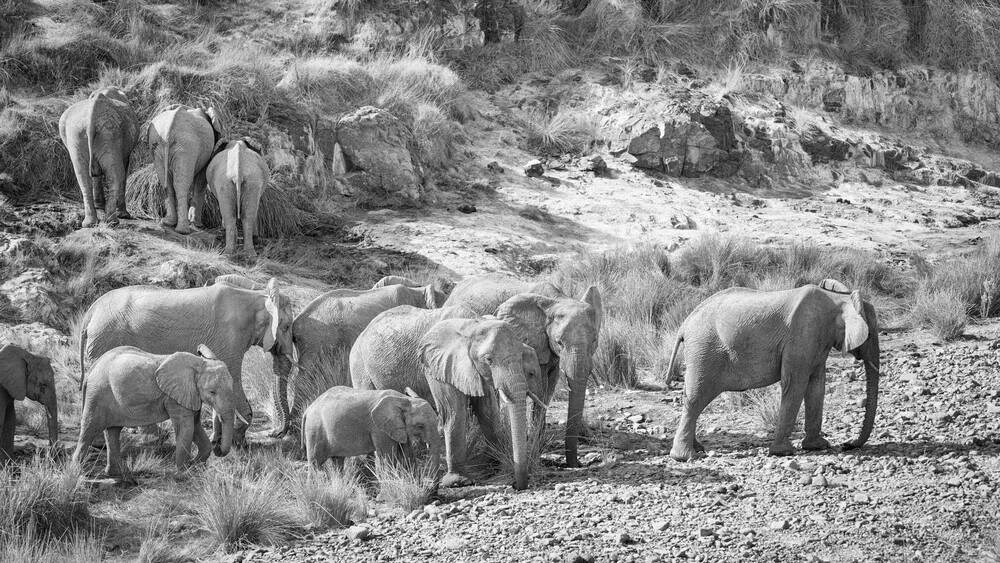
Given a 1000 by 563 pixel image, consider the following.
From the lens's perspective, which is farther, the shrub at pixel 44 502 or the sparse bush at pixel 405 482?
the sparse bush at pixel 405 482

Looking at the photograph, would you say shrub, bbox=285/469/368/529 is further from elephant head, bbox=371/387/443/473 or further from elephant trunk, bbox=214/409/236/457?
elephant trunk, bbox=214/409/236/457

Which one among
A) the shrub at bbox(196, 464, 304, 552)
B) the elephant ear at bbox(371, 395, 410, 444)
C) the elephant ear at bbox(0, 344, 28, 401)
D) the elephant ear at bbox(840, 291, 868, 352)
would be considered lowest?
the shrub at bbox(196, 464, 304, 552)

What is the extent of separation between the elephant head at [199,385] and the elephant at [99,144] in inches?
253

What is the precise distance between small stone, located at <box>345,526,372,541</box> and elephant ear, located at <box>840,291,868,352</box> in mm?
3881

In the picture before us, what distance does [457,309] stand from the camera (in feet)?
33.7

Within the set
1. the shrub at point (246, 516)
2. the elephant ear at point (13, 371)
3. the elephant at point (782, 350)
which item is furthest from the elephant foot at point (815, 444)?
the elephant ear at point (13, 371)

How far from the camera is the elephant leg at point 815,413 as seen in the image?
9.64m

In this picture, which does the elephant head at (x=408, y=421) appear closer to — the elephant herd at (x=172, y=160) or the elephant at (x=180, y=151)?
the elephant herd at (x=172, y=160)

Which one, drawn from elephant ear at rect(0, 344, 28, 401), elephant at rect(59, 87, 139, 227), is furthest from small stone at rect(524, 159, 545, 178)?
elephant ear at rect(0, 344, 28, 401)

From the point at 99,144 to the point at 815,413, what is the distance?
9.90 meters

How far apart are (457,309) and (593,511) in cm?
245

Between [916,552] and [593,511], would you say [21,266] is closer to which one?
[593,511]

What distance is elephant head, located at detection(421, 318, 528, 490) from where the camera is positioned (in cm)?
898

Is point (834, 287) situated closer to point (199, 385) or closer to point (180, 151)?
point (199, 385)
